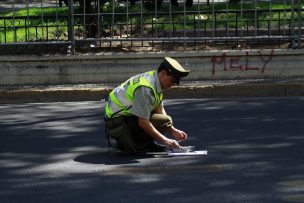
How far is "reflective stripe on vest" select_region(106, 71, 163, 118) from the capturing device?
7.64 m

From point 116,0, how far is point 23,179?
27.6 feet

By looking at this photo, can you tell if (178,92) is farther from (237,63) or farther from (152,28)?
(152,28)

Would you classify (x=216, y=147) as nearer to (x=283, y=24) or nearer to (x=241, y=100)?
(x=241, y=100)

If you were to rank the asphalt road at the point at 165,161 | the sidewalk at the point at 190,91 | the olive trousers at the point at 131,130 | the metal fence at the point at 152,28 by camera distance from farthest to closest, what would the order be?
the metal fence at the point at 152,28, the sidewalk at the point at 190,91, the olive trousers at the point at 131,130, the asphalt road at the point at 165,161

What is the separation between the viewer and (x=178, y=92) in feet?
40.3

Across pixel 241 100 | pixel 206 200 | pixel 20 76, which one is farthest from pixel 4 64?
pixel 206 200

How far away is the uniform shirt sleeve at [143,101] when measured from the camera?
7.59 m

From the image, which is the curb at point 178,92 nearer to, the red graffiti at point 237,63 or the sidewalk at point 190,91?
the sidewalk at point 190,91

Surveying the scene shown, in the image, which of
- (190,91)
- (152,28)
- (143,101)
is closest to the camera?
(143,101)

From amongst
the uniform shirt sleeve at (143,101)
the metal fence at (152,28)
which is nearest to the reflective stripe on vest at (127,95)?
the uniform shirt sleeve at (143,101)

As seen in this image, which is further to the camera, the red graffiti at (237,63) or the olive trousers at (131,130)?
the red graffiti at (237,63)

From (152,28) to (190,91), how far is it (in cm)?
225

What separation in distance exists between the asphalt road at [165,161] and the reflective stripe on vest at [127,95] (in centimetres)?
53

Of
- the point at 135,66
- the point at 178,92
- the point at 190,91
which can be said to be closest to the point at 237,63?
the point at 190,91
